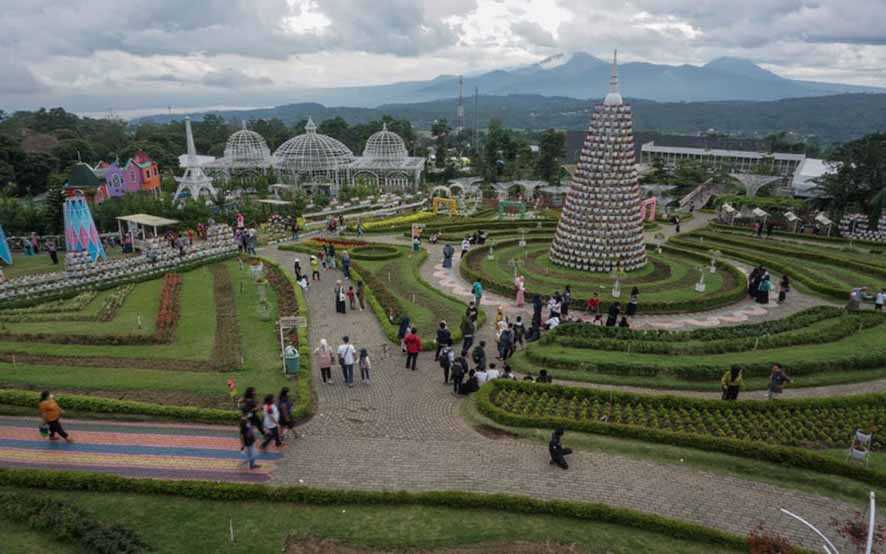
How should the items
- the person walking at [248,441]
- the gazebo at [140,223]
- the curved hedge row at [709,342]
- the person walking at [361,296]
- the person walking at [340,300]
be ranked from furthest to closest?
the gazebo at [140,223]
the person walking at [361,296]
the person walking at [340,300]
the curved hedge row at [709,342]
the person walking at [248,441]

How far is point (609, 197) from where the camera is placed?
108 ft

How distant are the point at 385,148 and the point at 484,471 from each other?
65272 millimetres

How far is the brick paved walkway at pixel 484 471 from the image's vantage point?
495 inches

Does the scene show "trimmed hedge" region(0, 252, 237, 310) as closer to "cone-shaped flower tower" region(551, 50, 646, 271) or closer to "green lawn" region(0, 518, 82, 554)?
"green lawn" region(0, 518, 82, 554)

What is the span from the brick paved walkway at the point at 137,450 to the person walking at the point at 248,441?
0.21 meters

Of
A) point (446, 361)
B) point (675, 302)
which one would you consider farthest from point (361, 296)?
point (675, 302)

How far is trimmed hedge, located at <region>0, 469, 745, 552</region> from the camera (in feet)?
39.8

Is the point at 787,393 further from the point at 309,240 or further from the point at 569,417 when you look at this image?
the point at 309,240

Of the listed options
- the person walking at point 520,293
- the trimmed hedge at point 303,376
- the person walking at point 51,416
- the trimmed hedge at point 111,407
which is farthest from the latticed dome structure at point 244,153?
the person walking at point 51,416

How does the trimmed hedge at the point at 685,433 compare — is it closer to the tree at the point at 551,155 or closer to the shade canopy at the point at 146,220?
the shade canopy at the point at 146,220

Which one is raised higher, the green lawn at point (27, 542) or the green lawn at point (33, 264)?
the green lawn at point (33, 264)

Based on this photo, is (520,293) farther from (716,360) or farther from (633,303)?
(716,360)

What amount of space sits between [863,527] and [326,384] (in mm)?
14445

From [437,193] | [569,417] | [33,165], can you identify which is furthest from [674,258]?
[33,165]
